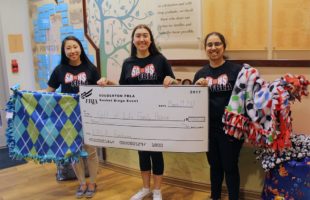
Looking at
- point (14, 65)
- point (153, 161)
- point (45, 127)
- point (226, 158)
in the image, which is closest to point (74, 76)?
point (45, 127)

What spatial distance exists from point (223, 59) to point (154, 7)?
908 mm

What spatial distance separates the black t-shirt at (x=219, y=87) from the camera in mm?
2307

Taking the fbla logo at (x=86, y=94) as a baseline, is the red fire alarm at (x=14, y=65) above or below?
above

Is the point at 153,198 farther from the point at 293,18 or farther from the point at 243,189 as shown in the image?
the point at 293,18

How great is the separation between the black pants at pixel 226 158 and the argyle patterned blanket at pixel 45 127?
1051 millimetres

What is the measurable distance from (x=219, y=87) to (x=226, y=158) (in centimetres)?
49

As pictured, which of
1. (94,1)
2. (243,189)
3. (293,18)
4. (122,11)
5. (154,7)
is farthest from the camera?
(94,1)

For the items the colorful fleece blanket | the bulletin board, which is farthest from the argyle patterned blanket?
the colorful fleece blanket

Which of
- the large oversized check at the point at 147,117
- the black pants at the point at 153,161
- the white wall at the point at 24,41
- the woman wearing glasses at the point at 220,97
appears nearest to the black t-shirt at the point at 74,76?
the large oversized check at the point at 147,117

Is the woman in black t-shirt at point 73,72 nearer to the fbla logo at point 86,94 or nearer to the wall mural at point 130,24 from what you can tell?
the fbla logo at point 86,94

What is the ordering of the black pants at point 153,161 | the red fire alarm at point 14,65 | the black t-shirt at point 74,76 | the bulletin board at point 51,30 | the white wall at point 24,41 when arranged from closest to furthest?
the black pants at point 153,161, the black t-shirt at point 74,76, the bulletin board at point 51,30, the white wall at point 24,41, the red fire alarm at point 14,65

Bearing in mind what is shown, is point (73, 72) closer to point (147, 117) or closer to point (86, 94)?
point (86, 94)

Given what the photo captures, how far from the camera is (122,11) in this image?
3230 mm

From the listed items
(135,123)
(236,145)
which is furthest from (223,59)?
(135,123)
